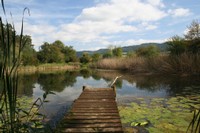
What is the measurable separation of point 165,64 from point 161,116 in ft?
54.9

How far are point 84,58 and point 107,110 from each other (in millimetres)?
63680

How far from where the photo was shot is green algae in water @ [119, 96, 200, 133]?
6785 mm

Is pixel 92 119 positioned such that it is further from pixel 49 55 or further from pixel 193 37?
pixel 49 55

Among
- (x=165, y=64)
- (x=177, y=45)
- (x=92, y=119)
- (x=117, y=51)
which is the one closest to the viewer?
(x=92, y=119)

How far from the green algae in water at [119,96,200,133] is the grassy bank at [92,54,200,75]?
11.0 meters

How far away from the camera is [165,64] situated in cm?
2394

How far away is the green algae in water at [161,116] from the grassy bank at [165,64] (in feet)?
36.0

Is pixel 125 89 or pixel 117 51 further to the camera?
pixel 117 51

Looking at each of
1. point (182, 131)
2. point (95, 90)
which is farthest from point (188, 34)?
point (182, 131)

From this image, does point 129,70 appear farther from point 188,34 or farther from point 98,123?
point 98,123

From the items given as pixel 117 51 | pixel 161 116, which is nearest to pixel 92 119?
pixel 161 116

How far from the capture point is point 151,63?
26.4 m

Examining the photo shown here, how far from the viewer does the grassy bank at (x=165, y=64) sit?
2050 cm

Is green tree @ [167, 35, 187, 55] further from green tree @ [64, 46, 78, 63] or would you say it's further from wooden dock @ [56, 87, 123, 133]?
green tree @ [64, 46, 78, 63]
